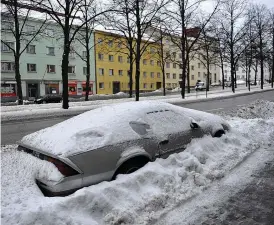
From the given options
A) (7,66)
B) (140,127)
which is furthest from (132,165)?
(7,66)

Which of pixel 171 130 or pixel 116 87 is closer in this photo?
pixel 171 130

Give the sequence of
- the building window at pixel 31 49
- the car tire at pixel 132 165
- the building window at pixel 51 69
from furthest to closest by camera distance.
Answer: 1. the building window at pixel 51 69
2. the building window at pixel 31 49
3. the car tire at pixel 132 165

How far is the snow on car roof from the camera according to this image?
4.21 meters

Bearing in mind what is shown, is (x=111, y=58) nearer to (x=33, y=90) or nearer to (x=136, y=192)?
(x=33, y=90)

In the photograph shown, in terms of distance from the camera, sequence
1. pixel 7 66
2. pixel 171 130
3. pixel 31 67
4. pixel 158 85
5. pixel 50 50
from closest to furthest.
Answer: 1. pixel 171 130
2. pixel 7 66
3. pixel 31 67
4. pixel 50 50
5. pixel 158 85

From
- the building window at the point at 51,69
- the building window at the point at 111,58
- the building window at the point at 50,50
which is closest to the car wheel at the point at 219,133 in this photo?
the building window at the point at 51,69

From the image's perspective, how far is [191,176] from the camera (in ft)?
16.5

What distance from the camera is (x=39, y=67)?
46312 millimetres

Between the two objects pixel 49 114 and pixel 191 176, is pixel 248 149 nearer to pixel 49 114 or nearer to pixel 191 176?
pixel 191 176

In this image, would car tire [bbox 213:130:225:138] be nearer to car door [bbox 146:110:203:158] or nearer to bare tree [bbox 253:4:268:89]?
car door [bbox 146:110:203:158]

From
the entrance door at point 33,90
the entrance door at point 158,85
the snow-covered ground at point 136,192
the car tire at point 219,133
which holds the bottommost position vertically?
the snow-covered ground at point 136,192

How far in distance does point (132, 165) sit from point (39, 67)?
147ft

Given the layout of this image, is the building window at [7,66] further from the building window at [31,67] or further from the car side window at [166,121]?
the car side window at [166,121]

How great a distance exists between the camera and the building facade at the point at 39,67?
42156mm
